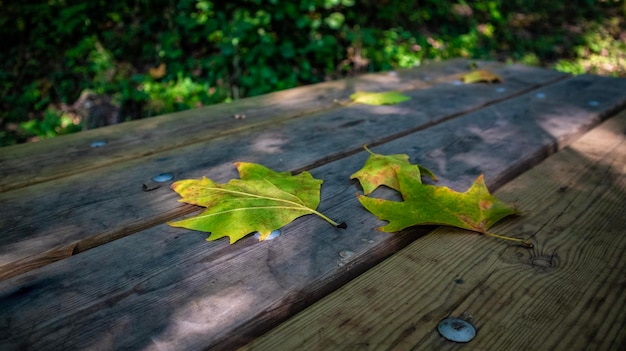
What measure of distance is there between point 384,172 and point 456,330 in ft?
1.52

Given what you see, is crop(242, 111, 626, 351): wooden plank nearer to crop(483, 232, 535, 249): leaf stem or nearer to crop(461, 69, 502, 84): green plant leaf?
crop(483, 232, 535, 249): leaf stem

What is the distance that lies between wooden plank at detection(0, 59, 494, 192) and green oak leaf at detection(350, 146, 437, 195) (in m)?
0.56

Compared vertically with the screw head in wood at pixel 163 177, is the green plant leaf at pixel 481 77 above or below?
above

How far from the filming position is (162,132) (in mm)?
1431

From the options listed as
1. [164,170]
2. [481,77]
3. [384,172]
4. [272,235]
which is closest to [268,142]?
[164,170]

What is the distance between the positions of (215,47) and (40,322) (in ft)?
12.9

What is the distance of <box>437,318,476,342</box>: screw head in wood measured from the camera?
592mm

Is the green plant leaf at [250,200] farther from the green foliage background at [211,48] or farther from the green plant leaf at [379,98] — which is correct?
the green foliage background at [211,48]

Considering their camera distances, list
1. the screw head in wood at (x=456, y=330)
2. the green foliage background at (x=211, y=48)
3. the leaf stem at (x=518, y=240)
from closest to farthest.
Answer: the screw head in wood at (x=456, y=330) < the leaf stem at (x=518, y=240) < the green foliage background at (x=211, y=48)

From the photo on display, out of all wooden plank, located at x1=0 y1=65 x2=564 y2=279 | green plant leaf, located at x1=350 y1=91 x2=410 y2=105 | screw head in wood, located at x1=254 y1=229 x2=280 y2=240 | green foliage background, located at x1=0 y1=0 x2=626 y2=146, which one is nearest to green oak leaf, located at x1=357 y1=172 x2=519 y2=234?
screw head in wood, located at x1=254 y1=229 x2=280 y2=240

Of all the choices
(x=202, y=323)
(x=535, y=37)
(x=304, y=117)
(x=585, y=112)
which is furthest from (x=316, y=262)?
(x=535, y=37)

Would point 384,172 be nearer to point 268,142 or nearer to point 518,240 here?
point 518,240

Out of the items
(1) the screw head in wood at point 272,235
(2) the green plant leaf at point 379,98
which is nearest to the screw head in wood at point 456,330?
(1) the screw head in wood at point 272,235

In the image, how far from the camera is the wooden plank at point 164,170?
2.69 feet
